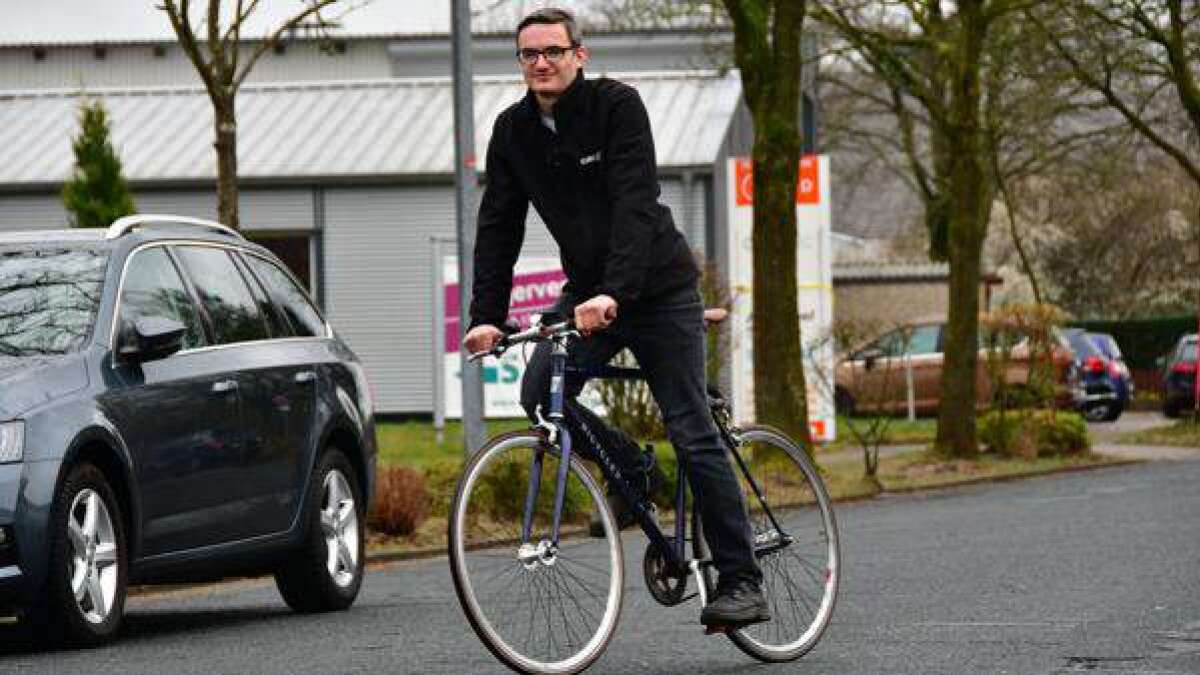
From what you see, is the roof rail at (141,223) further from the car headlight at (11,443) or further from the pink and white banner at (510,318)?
the pink and white banner at (510,318)

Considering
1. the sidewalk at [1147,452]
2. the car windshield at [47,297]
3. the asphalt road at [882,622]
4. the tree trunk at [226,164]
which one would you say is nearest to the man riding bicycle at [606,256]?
the asphalt road at [882,622]

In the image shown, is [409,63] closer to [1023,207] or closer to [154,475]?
[1023,207]

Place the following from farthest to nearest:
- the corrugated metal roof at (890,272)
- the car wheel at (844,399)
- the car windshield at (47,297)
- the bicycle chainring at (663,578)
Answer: the corrugated metal roof at (890,272) → the car wheel at (844,399) → the car windshield at (47,297) → the bicycle chainring at (663,578)

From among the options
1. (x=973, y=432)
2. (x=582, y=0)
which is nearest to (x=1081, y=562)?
(x=973, y=432)

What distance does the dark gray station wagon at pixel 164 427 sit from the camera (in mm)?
9258

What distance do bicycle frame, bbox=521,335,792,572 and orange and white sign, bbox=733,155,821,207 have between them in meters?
18.5

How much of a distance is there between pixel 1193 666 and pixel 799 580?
128 cm

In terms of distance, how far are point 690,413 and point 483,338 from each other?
27.2 inches

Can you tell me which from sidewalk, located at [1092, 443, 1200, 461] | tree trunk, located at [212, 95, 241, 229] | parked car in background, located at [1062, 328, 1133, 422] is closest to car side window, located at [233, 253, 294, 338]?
tree trunk, located at [212, 95, 241, 229]

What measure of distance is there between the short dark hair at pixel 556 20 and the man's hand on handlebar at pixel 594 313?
0.76m

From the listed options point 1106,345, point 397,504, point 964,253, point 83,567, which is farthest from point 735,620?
point 1106,345

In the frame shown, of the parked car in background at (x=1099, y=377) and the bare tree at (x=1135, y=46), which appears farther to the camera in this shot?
the parked car in background at (x=1099, y=377)

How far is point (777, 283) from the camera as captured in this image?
885 inches

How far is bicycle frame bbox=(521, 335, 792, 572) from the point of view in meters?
7.41
